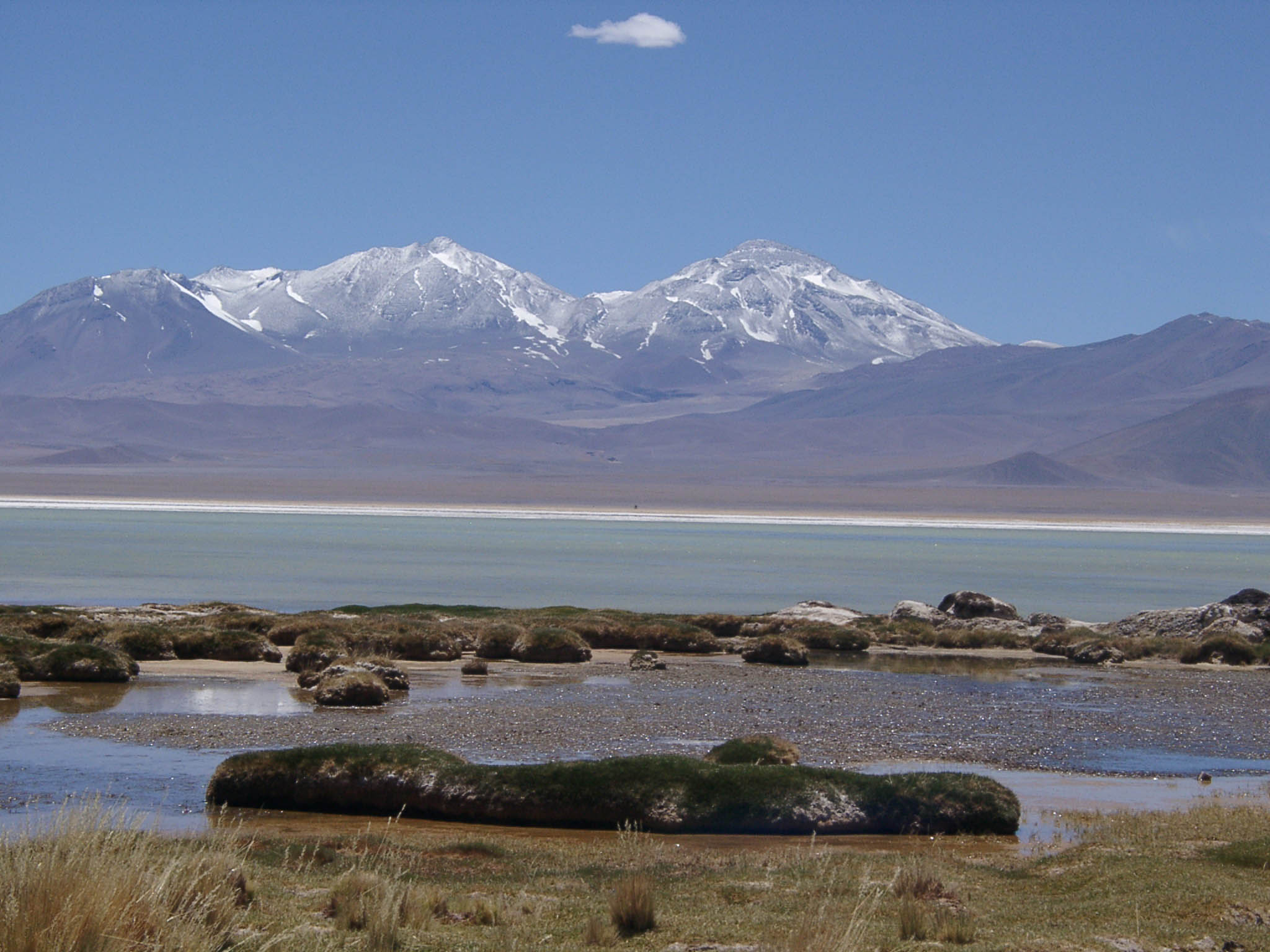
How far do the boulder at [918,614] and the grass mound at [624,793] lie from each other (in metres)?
18.4

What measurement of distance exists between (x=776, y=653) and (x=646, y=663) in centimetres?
281

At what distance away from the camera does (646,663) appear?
2211cm

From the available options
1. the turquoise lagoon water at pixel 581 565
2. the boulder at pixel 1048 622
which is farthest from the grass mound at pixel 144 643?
the boulder at pixel 1048 622

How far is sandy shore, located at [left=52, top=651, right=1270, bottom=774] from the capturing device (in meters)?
14.5

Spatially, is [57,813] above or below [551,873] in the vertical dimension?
above

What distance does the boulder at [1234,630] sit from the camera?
86.5ft

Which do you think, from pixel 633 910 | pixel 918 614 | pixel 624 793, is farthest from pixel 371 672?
pixel 918 614

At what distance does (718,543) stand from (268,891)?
65.7 metres

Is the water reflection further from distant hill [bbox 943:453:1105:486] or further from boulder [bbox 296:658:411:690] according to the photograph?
distant hill [bbox 943:453:1105:486]

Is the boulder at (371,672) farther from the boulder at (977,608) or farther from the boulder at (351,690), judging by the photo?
the boulder at (977,608)

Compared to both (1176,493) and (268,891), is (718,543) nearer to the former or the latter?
(268,891)

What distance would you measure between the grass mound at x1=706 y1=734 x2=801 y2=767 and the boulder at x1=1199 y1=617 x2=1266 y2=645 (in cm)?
1591

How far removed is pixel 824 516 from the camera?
113 metres

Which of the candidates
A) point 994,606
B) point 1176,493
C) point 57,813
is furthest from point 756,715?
point 1176,493
